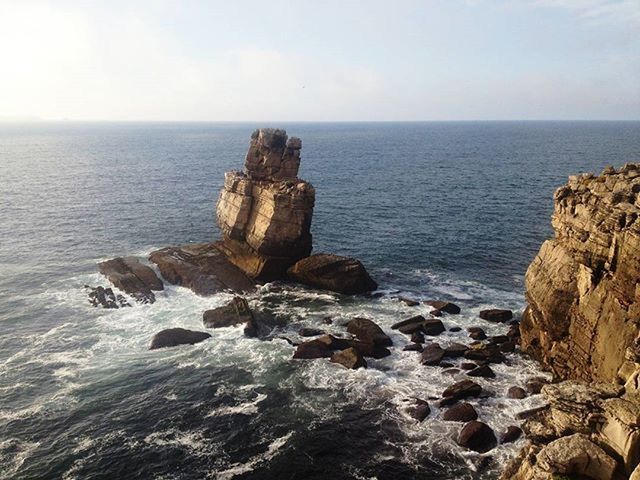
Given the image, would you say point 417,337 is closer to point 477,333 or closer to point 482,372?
point 477,333

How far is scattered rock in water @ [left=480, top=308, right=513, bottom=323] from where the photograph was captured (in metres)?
53.7

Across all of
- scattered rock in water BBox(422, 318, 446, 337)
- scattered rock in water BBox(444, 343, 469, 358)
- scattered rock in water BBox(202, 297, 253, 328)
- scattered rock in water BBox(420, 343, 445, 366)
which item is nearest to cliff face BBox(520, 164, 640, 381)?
scattered rock in water BBox(444, 343, 469, 358)

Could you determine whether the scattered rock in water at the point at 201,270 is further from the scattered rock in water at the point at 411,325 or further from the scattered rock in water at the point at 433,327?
the scattered rock in water at the point at 433,327

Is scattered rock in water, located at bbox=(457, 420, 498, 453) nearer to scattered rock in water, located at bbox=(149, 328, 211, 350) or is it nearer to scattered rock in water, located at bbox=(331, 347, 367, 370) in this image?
scattered rock in water, located at bbox=(331, 347, 367, 370)

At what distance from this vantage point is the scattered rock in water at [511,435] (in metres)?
34.9

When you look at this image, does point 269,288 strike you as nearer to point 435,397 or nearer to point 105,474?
point 435,397

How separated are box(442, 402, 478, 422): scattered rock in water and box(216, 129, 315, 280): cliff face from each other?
108 ft

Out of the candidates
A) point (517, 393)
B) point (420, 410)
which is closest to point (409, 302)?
point (517, 393)

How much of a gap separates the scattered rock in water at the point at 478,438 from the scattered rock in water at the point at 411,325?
15971 millimetres

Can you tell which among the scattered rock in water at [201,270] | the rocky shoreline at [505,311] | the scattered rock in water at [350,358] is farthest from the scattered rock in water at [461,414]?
the scattered rock in water at [201,270]

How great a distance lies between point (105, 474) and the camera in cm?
3241

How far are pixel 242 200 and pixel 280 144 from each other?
9.89m

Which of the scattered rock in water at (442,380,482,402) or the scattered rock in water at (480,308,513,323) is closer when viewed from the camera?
the scattered rock in water at (442,380,482,402)

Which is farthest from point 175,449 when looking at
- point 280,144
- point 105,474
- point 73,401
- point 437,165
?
point 437,165
